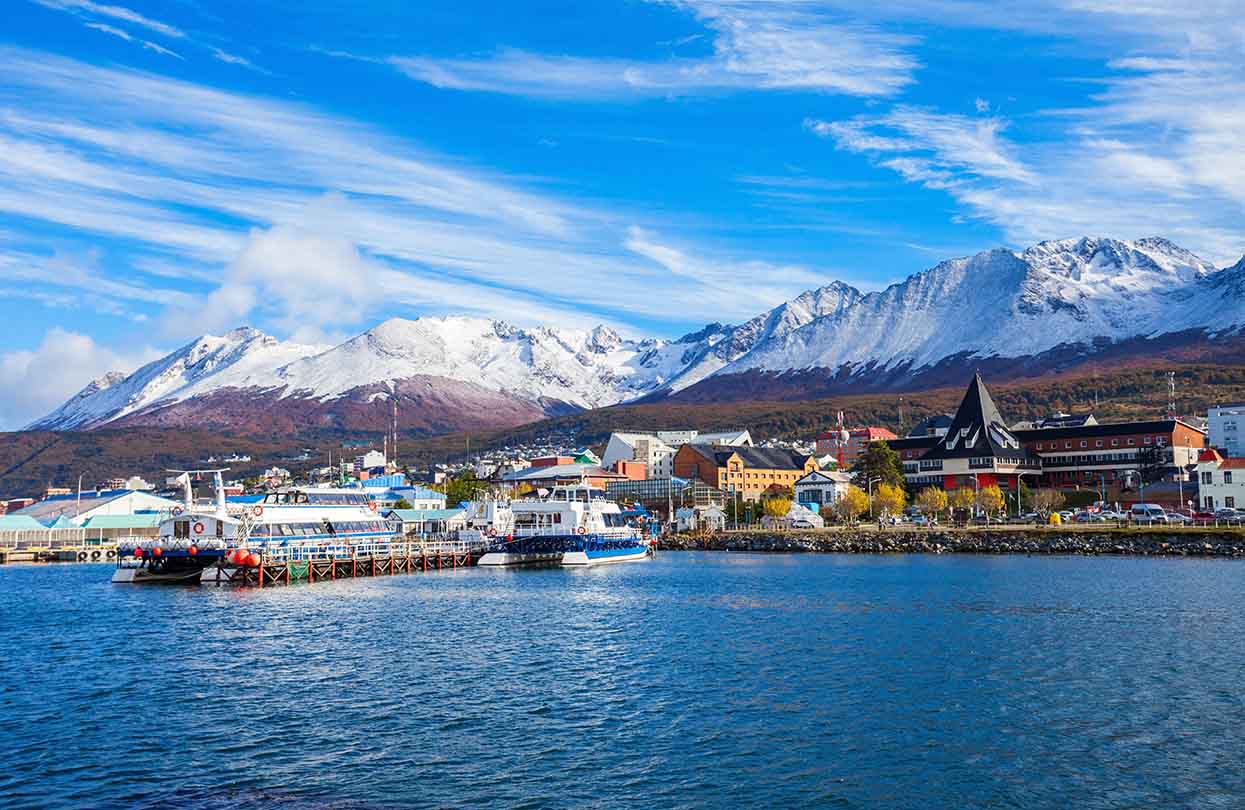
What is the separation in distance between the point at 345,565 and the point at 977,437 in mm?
82461

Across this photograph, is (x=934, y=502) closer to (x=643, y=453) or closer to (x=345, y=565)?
(x=345, y=565)

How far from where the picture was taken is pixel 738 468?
496 feet

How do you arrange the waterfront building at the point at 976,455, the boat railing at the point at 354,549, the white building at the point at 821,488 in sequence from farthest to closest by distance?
the white building at the point at 821,488, the waterfront building at the point at 976,455, the boat railing at the point at 354,549

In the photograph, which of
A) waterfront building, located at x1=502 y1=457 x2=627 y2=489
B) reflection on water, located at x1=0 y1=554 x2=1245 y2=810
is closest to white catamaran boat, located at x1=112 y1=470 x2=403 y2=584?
reflection on water, located at x1=0 y1=554 x2=1245 y2=810

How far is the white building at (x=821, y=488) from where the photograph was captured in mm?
125188

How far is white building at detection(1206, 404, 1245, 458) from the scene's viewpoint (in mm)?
116250

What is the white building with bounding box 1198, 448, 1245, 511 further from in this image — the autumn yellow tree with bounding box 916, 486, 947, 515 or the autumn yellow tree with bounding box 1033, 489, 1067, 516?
the autumn yellow tree with bounding box 916, 486, 947, 515

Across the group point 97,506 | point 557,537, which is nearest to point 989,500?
point 557,537

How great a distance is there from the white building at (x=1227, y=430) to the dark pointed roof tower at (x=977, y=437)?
1903cm

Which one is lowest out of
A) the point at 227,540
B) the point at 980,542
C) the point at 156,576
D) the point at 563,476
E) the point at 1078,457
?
the point at 980,542

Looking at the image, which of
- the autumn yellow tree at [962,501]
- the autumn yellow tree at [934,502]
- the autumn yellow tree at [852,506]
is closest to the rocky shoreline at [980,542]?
the autumn yellow tree at [852,506]

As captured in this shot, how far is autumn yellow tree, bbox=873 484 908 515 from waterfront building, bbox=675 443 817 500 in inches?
1352

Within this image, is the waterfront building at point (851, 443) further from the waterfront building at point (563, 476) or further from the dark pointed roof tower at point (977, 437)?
the dark pointed roof tower at point (977, 437)

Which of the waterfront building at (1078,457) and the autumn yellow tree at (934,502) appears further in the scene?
the waterfront building at (1078,457)
